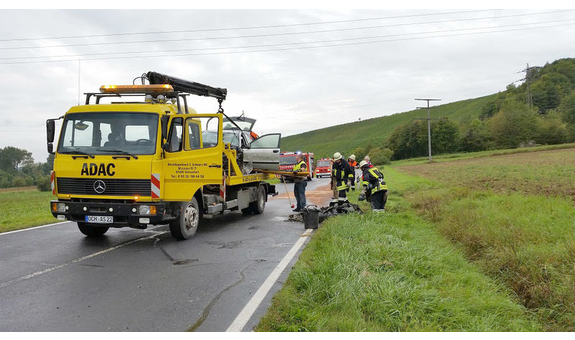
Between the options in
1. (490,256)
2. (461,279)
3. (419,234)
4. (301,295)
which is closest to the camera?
(301,295)

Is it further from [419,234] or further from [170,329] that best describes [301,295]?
[419,234]

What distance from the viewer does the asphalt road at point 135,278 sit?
383 centimetres

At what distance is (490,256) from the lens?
20.5ft

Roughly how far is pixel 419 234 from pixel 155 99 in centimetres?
618

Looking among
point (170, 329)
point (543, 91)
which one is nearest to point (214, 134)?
point (170, 329)

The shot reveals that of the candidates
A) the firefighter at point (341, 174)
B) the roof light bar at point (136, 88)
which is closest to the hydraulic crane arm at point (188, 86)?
the roof light bar at point (136, 88)

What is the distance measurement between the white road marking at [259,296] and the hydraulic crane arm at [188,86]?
15.5ft

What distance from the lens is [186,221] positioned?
7887mm

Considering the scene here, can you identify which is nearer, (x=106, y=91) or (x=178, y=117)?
(x=178, y=117)

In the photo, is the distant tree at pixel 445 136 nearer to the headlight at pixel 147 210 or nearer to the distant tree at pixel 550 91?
the distant tree at pixel 550 91

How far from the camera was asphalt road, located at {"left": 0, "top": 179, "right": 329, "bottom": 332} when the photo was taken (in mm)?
3830

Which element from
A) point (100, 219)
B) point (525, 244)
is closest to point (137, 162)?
point (100, 219)

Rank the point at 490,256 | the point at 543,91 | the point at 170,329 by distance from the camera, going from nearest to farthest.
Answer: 1. the point at 170,329
2. the point at 490,256
3. the point at 543,91

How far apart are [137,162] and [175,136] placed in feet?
3.18
